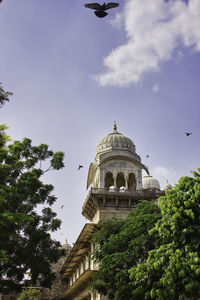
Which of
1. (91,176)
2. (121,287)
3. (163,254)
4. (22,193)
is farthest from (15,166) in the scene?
(91,176)

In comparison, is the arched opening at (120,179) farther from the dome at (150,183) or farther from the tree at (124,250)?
the tree at (124,250)

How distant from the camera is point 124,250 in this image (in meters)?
18.9

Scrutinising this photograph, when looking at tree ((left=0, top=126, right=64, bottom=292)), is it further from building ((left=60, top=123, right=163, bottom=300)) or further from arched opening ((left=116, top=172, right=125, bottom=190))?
arched opening ((left=116, top=172, right=125, bottom=190))

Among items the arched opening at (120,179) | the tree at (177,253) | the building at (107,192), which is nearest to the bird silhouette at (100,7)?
the tree at (177,253)

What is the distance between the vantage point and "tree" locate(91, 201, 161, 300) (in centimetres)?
1697

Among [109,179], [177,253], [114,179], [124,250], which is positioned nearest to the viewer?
[177,253]

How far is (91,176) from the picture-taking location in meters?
33.4

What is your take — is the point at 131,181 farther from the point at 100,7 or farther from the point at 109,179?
the point at 100,7

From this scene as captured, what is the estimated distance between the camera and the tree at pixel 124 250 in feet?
55.7

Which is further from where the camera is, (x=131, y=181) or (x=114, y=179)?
(x=131, y=181)

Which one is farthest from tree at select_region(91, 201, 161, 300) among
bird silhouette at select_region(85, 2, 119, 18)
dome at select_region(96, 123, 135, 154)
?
bird silhouette at select_region(85, 2, 119, 18)

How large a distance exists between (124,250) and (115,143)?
1424 cm

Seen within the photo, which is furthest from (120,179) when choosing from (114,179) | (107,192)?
(107,192)

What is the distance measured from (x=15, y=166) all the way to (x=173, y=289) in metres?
11.5
